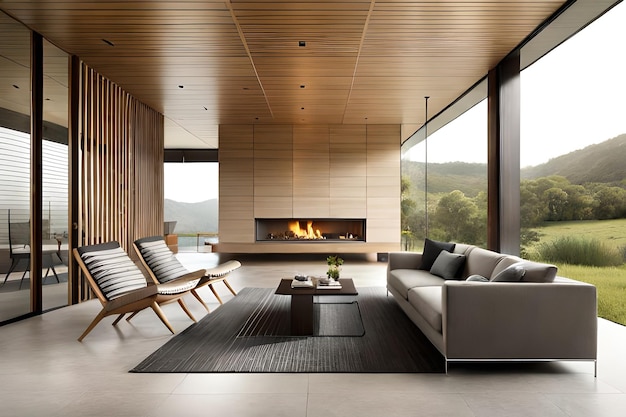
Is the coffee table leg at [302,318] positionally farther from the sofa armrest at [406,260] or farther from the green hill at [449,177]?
the green hill at [449,177]

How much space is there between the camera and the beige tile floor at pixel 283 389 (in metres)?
2.45

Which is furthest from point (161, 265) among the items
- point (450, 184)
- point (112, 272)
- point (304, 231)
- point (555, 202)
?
point (450, 184)

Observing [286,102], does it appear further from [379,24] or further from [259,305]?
[259,305]

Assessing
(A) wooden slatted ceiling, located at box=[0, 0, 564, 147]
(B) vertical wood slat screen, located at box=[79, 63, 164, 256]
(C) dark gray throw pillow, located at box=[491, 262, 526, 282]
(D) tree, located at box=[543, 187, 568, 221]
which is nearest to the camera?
(C) dark gray throw pillow, located at box=[491, 262, 526, 282]

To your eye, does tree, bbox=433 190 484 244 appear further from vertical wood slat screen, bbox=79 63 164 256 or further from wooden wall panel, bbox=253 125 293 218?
vertical wood slat screen, bbox=79 63 164 256

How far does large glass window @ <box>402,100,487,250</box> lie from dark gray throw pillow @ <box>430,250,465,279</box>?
12.6 meters

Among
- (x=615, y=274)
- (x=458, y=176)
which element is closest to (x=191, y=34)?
(x=615, y=274)

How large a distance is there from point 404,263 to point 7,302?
14.8 ft

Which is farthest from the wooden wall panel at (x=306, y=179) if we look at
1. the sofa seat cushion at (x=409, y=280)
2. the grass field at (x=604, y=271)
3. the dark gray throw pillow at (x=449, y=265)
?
Result: the dark gray throw pillow at (x=449, y=265)

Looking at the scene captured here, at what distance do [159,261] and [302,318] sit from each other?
2.01 meters

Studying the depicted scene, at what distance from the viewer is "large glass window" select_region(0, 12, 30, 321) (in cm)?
448

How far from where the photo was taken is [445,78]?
6609 millimetres

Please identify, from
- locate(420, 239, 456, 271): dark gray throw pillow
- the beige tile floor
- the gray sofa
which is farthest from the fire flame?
the gray sofa

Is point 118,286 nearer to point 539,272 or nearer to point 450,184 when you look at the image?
point 539,272
